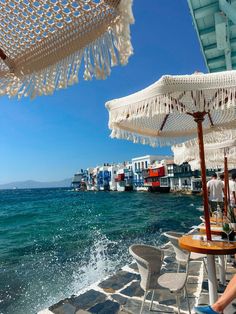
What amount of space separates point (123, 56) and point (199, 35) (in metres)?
5.04

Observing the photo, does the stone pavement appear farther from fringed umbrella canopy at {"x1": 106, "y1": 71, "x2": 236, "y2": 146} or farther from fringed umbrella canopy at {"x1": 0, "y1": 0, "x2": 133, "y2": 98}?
fringed umbrella canopy at {"x1": 0, "y1": 0, "x2": 133, "y2": 98}

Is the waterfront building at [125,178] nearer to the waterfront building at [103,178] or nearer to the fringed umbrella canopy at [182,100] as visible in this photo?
the waterfront building at [103,178]

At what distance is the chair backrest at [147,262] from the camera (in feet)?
9.50

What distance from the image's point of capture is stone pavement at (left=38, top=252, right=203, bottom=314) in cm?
341

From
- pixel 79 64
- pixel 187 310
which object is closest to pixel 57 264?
pixel 187 310

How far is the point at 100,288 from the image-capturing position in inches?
163

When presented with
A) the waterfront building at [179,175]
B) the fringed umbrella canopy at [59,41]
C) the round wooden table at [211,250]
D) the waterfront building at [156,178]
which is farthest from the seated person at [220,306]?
the waterfront building at [156,178]

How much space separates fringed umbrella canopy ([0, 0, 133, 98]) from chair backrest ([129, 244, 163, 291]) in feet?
7.22

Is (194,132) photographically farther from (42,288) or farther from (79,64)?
(42,288)

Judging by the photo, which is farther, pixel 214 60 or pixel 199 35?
pixel 214 60

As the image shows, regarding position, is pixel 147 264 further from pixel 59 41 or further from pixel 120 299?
pixel 59 41

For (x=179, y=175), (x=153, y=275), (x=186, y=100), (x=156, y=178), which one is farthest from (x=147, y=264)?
(x=156, y=178)

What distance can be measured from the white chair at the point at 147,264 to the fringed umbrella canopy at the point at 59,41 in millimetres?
2201

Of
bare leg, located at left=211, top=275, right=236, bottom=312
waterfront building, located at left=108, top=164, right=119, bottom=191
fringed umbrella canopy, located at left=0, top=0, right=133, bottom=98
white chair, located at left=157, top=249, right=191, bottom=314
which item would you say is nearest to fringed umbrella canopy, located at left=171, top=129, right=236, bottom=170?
white chair, located at left=157, top=249, right=191, bottom=314
